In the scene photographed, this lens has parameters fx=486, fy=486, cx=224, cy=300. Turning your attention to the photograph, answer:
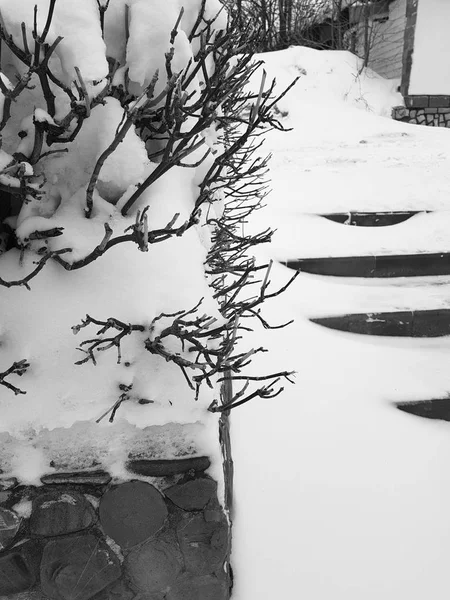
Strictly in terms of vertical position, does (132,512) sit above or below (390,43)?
below

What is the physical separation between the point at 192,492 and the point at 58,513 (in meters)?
0.36

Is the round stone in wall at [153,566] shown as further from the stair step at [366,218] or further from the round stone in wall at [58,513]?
the stair step at [366,218]

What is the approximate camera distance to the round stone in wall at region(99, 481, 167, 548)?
131cm

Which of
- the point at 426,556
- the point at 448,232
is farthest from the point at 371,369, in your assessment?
the point at 448,232

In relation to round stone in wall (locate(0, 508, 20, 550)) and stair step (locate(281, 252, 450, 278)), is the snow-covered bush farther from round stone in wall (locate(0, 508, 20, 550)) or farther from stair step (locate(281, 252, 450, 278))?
stair step (locate(281, 252, 450, 278))

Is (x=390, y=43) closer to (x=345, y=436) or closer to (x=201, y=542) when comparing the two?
(x=345, y=436)

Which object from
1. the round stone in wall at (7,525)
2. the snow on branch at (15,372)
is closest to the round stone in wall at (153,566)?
the round stone in wall at (7,525)

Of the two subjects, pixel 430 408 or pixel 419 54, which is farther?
pixel 419 54

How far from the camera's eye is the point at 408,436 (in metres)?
2.79

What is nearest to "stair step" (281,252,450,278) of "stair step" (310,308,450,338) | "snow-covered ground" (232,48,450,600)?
"snow-covered ground" (232,48,450,600)

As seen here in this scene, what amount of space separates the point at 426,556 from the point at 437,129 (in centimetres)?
759

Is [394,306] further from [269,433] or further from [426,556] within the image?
[426,556]

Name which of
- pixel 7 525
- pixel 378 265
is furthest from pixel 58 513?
pixel 378 265

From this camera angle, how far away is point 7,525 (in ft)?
4.23
